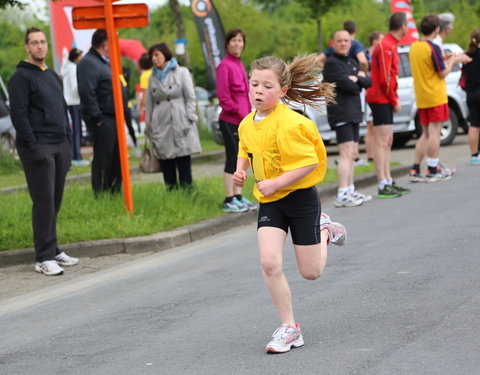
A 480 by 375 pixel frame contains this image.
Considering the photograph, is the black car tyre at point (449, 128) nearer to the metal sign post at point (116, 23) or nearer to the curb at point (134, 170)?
the curb at point (134, 170)

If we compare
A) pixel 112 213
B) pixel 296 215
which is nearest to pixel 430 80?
pixel 112 213

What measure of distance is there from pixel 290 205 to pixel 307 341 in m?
0.75

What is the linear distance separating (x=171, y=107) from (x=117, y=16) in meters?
1.31

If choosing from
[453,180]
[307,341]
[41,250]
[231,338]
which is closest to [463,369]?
[307,341]

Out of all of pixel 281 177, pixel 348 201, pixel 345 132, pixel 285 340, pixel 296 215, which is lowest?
pixel 348 201

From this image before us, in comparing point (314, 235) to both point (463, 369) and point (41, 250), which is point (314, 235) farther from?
point (41, 250)

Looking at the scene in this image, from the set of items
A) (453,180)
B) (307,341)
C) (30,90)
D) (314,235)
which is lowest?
(453,180)

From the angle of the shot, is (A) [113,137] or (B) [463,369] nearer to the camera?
(B) [463,369]

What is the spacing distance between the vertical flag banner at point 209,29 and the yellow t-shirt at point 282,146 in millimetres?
16234

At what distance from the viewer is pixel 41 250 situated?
838cm

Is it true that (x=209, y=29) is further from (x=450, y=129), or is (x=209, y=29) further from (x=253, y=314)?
(x=253, y=314)

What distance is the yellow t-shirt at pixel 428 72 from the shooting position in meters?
12.4

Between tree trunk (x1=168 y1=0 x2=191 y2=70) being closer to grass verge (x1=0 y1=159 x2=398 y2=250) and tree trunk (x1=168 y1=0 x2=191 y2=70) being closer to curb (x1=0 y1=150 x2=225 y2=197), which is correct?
curb (x1=0 y1=150 x2=225 y2=197)

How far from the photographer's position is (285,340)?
5059 millimetres
